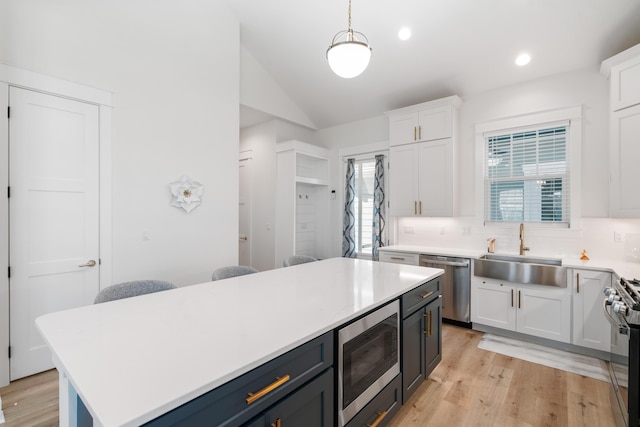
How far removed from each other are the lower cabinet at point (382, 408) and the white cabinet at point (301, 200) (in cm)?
313

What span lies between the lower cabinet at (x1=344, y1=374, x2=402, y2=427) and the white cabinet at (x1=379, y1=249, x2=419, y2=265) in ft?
7.03

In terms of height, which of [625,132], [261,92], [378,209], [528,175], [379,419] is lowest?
[379,419]

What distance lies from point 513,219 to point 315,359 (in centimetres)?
348

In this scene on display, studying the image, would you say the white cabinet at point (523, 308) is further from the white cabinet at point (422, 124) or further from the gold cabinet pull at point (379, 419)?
the gold cabinet pull at point (379, 419)

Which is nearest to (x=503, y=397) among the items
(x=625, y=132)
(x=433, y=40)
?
(x=625, y=132)

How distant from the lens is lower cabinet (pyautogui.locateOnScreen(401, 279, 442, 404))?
1934 mm

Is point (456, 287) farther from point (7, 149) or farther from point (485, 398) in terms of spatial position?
point (7, 149)

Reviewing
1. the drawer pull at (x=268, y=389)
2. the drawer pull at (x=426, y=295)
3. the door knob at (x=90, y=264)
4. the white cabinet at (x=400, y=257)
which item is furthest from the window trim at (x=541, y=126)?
the door knob at (x=90, y=264)

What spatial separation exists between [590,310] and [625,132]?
164cm

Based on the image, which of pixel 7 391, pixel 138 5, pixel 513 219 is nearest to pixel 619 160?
pixel 513 219

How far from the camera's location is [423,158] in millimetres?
4055

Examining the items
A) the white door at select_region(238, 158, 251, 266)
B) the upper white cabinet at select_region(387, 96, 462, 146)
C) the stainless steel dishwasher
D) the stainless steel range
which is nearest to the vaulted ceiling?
the upper white cabinet at select_region(387, 96, 462, 146)

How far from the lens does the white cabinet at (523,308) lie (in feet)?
9.81

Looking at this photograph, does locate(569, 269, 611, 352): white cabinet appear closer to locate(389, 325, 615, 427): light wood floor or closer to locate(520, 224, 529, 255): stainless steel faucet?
locate(389, 325, 615, 427): light wood floor
